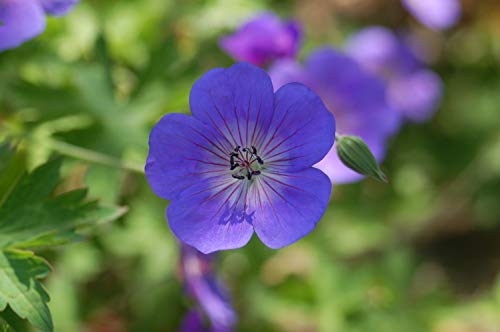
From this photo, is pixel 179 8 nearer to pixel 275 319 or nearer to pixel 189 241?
pixel 275 319

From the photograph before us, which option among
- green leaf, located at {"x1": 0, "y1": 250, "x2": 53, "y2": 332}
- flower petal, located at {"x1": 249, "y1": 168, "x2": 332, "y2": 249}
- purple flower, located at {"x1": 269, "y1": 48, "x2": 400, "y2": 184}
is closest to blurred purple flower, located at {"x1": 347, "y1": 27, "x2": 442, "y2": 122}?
purple flower, located at {"x1": 269, "y1": 48, "x2": 400, "y2": 184}

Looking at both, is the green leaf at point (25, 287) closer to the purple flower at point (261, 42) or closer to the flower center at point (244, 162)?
the flower center at point (244, 162)

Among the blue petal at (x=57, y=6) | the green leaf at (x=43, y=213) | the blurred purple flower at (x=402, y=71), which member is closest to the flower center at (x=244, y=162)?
the green leaf at (x=43, y=213)

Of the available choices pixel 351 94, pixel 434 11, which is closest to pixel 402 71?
pixel 434 11

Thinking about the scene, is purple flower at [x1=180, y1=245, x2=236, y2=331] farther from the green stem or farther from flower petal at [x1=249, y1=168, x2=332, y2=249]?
flower petal at [x1=249, y1=168, x2=332, y2=249]

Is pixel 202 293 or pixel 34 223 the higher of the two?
pixel 202 293

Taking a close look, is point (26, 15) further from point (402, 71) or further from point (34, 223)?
point (402, 71)
